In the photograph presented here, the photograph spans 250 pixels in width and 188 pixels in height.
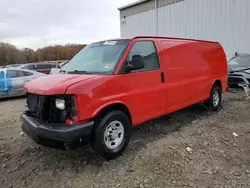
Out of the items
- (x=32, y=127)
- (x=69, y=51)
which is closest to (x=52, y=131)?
(x=32, y=127)

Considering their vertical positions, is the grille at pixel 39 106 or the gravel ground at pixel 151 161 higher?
the grille at pixel 39 106

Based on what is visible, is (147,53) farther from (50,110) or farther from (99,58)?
(50,110)

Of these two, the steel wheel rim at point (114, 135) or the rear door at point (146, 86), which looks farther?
the rear door at point (146, 86)

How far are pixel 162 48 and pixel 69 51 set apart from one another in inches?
1530

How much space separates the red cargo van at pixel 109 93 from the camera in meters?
3.19

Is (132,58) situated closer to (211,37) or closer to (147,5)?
(211,37)

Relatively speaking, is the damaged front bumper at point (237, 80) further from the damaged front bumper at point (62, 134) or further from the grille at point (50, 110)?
the grille at point (50, 110)

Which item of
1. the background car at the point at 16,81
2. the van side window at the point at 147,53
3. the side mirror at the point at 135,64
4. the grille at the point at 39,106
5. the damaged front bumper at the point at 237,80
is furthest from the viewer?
the background car at the point at 16,81

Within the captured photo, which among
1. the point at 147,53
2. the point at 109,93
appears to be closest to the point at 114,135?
the point at 109,93

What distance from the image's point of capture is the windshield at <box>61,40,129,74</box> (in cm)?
379

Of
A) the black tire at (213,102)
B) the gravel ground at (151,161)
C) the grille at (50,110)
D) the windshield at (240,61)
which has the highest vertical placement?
the windshield at (240,61)

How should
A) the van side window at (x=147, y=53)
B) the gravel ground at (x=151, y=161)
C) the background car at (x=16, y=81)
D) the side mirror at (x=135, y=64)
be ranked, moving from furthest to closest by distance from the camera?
1. the background car at (x=16, y=81)
2. the van side window at (x=147, y=53)
3. the side mirror at (x=135, y=64)
4. the gravel ground at (x=151, y=161)

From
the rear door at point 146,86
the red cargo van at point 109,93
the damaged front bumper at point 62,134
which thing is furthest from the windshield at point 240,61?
the damaged front bumper at point 62,134

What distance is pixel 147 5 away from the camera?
58.6 feet
